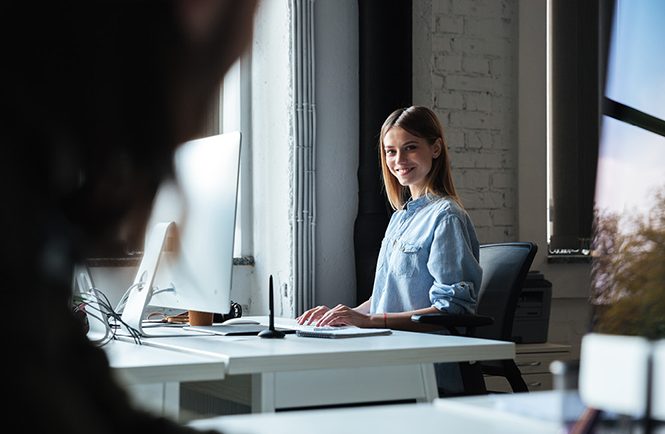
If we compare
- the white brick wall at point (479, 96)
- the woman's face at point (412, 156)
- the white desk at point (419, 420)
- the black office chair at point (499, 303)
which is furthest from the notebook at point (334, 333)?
the white brick wall at point (479, 96)

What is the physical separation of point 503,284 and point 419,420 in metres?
1.75

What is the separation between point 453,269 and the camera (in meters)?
2.14

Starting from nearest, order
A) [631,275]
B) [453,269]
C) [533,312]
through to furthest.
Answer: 1. [631,275]
2. [453,269]
3. [533,312]

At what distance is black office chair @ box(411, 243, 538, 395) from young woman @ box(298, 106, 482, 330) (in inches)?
3.0

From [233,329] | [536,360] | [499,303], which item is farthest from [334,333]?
[536,360]

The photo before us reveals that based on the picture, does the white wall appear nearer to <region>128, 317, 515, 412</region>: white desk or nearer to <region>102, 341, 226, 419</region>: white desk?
<region>128, 317, 515, 412</region>: white desk

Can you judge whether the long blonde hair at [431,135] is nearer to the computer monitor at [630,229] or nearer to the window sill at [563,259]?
the window sill at [563,259]

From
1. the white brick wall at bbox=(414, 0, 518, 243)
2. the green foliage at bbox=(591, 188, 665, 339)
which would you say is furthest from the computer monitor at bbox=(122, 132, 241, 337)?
the white brick wall at bbox=(414, 0, 518, 243)

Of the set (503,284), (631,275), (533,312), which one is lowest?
(533,312)

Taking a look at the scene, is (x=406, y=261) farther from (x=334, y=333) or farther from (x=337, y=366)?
(x=337, y=366)

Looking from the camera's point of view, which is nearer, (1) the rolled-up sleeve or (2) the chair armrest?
(2) the chair armrest

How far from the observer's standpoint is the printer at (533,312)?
319cm

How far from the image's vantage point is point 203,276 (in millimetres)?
1640

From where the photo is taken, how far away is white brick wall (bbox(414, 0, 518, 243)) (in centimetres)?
373
